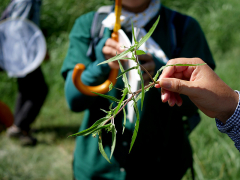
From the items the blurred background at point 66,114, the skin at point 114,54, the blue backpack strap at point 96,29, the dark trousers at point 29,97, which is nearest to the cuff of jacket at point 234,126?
the skin at point 114,54

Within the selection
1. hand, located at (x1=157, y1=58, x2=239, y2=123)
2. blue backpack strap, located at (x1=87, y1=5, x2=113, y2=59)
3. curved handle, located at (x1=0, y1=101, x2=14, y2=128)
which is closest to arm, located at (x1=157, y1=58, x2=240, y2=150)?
hand, located at (x1=157, y1=58, x2=239, y2=123)

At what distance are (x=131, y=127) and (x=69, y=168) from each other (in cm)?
137

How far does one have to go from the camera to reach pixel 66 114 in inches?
124

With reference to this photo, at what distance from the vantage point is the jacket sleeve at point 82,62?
4.00 feet

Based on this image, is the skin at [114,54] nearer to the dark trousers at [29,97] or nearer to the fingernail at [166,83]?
the fingernail at [166,83]

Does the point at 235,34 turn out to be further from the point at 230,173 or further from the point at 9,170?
the point at 9,170

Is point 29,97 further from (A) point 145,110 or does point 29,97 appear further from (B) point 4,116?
(A) point 145,110

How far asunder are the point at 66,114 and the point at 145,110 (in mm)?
2066

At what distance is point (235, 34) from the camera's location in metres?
4.44

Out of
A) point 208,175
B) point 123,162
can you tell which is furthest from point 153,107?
point 208,175

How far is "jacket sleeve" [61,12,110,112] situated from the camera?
4.00ft

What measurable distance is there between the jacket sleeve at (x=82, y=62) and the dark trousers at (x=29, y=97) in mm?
1338

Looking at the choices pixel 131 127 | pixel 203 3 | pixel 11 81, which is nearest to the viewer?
pixel 131 127

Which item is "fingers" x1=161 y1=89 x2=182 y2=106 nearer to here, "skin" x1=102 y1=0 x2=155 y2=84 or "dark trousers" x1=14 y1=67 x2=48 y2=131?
"skin" x1=102 y1=0 x2=155 y2=84
